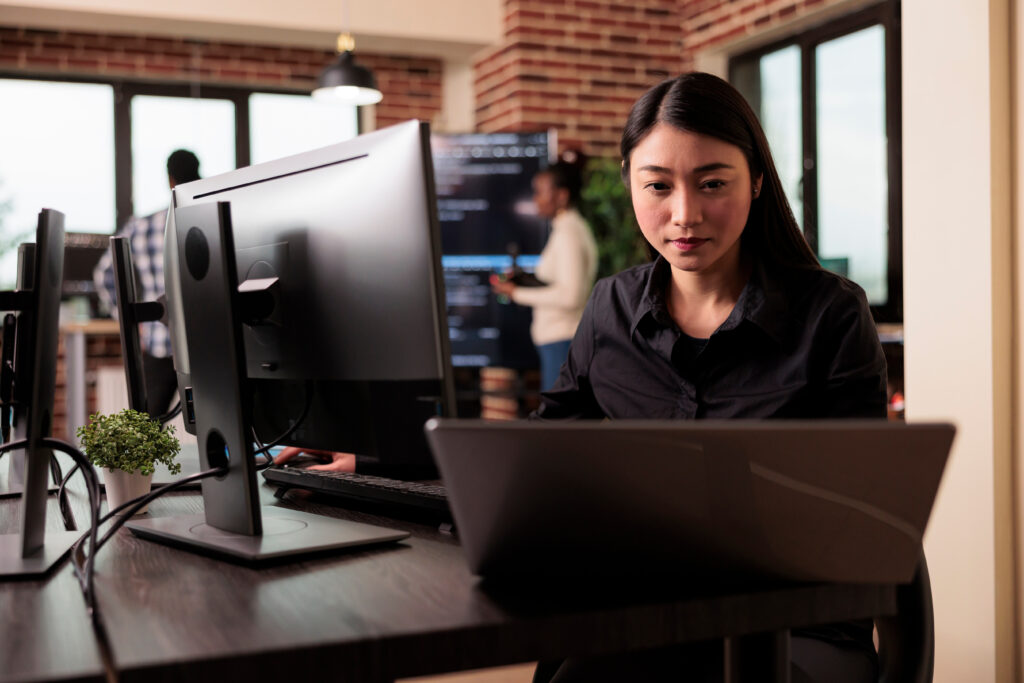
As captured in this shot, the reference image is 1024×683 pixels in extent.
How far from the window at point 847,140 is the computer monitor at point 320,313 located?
159 inches

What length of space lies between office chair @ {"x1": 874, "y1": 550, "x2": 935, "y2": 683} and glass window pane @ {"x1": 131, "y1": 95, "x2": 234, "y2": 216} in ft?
18.2

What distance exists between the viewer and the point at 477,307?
543 centimetres

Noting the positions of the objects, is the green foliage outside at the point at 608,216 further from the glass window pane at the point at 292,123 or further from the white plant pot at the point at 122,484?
the white plant pot at the point at 122,484

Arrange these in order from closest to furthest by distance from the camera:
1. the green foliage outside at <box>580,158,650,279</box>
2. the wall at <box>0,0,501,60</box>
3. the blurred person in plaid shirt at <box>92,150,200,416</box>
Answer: the blurred person in plaid shirt at <box>92,150,200,416</box>, the wall at <box>0,0,501,60</box>, the green foliage outside at <box>580,158,650,279</box>

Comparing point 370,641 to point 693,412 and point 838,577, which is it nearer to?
point 838,577

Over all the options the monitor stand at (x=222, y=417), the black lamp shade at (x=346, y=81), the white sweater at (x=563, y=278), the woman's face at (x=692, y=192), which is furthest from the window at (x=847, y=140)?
the monitor stand at (x=222, y=417)

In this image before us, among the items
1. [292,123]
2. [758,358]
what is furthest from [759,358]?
[292,123]

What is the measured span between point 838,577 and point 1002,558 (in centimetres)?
133

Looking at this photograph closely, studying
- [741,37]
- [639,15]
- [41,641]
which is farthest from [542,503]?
[639,15]

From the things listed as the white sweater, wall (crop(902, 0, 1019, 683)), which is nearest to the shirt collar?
wall (crop(902, 0, 1019, 683))

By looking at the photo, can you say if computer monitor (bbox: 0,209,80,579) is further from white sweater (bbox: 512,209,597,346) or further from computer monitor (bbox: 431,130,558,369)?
computer monitor (bbox: 431,130,558,369)

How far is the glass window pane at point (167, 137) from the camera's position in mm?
6082

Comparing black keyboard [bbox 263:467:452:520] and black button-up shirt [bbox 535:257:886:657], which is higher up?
black button-up shirt [bbox 535:257:886:657]

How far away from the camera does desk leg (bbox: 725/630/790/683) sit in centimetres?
81
